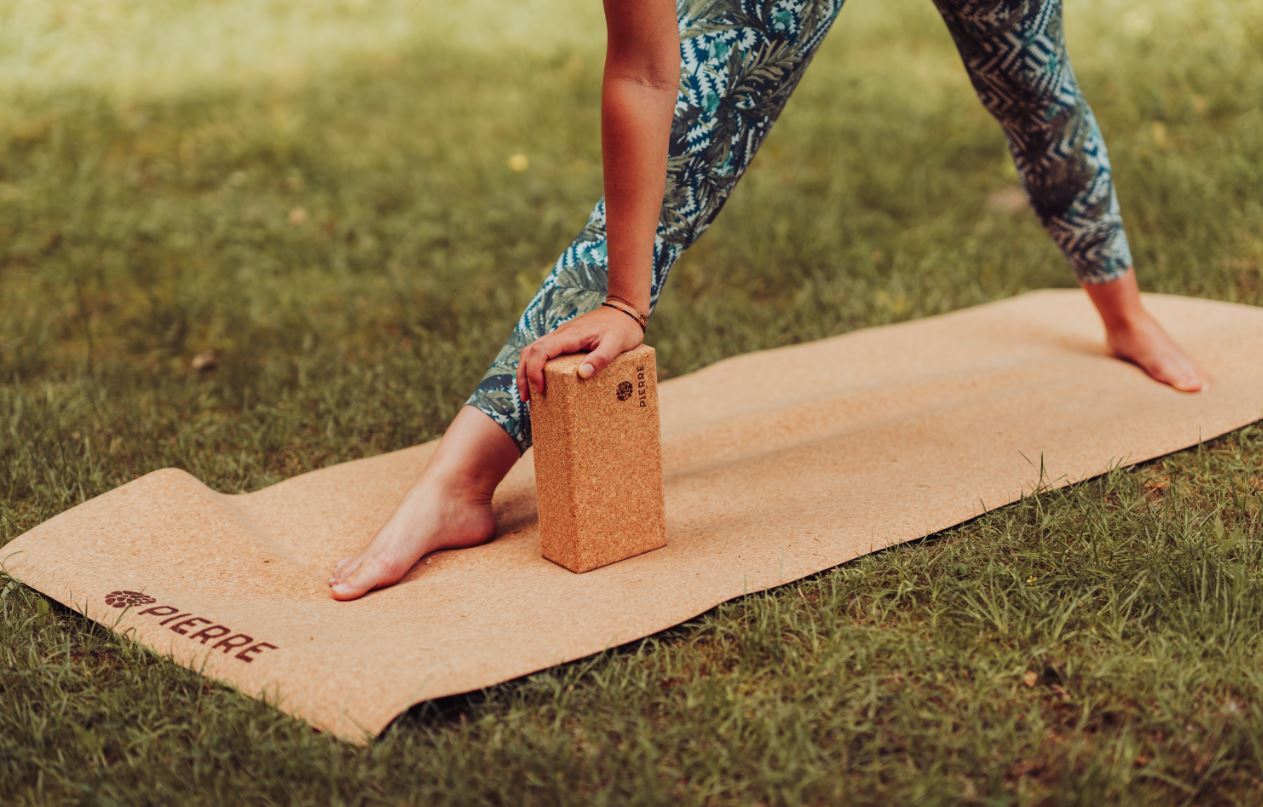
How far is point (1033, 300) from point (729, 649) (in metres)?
1.96

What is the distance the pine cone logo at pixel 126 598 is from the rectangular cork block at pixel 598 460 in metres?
0.61

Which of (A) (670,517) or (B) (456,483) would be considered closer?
(B) (456,483)

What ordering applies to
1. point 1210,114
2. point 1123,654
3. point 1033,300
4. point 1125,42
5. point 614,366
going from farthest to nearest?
point 1125,42
point 1210,114
point 1033,300
point 614,366
point 1123,654

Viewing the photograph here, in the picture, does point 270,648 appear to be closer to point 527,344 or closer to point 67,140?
point 527,344

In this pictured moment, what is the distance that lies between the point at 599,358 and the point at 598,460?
167mm

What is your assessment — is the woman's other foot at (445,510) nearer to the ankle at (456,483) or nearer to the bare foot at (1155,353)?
the ankle at (456,483)

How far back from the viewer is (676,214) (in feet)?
7.18

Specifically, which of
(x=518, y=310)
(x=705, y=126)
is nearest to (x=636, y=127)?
(x=705, y=126)

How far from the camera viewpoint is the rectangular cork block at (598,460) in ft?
6.39

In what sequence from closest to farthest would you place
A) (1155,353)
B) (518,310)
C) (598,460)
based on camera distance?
(598,460) → (1155,353) → (518,310)

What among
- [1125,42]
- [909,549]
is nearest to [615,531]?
→ [909,549]

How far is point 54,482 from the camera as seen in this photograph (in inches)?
98.4

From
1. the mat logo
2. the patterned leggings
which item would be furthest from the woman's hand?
the mat logo

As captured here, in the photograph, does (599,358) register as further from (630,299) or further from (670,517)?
(670,517)
